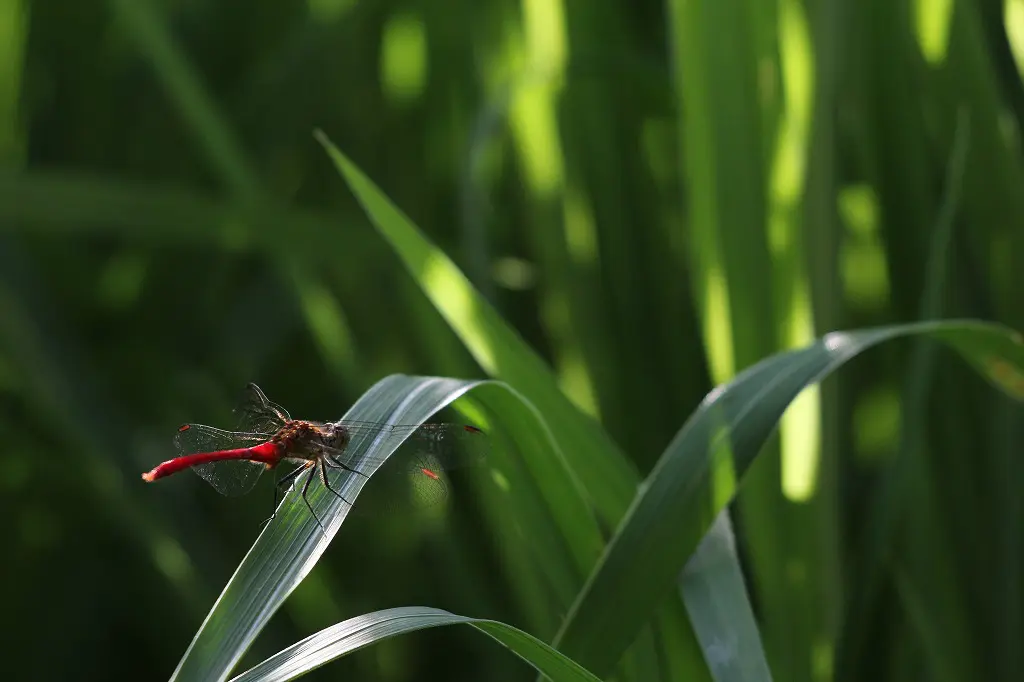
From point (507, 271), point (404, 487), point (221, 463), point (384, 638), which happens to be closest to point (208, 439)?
point (221, 463)

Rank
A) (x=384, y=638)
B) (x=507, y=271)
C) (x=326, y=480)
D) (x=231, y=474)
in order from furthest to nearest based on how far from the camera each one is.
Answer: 1. (x=507, y=271)
2. (x=231, y=474)
3. (x=326, y=480)
4. (x=384, y=638)

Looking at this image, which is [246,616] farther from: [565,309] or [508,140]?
[508,140]

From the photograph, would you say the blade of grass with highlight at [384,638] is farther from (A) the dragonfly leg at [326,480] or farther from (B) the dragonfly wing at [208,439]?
(B) the dragonfly wing at [208,439]

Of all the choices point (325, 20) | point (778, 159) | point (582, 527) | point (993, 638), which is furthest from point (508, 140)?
point (993, 638)

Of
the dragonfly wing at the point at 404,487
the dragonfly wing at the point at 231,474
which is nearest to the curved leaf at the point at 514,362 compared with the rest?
the dragonfly wing at the point at 404,487

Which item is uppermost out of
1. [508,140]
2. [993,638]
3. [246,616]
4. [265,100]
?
[265,100]

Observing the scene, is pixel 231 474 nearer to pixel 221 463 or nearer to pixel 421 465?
pixel 221 463
